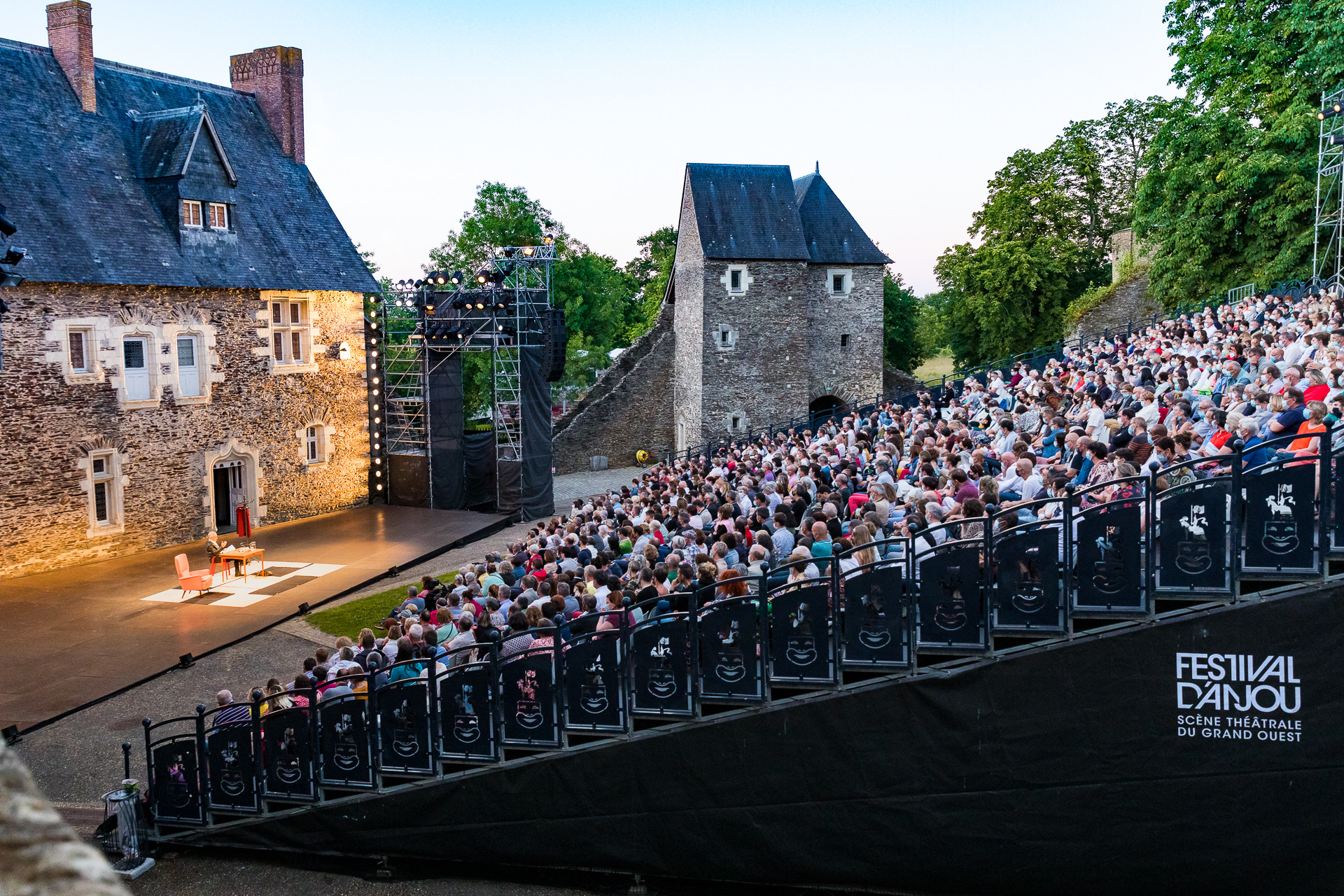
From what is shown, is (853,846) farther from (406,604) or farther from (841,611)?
(406,604)

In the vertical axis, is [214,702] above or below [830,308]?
below

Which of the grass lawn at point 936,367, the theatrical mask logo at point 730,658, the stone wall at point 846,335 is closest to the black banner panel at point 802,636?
the theatrical mask logo at point 730,658

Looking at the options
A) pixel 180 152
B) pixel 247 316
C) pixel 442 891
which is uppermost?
pixel 180 152

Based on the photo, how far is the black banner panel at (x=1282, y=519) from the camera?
21.8ft

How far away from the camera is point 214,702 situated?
12.9 m

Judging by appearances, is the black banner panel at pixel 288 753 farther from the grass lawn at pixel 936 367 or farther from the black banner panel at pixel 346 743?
the grass lawn at pixel 936 367

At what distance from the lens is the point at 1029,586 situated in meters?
7.23

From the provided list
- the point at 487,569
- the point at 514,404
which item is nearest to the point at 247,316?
the point at 514,404

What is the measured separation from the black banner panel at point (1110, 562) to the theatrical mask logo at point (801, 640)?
1.95 m

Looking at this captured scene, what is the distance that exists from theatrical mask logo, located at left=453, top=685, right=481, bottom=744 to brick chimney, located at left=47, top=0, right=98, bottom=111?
21177 millimetres

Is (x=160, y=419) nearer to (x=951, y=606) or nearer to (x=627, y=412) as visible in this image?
(x=627, y=412)

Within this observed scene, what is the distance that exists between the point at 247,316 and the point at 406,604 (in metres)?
15.5

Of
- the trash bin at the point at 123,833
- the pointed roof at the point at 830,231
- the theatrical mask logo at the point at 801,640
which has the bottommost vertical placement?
the trash bin at the point at 123,833

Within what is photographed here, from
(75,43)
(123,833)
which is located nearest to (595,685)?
(123,833)
